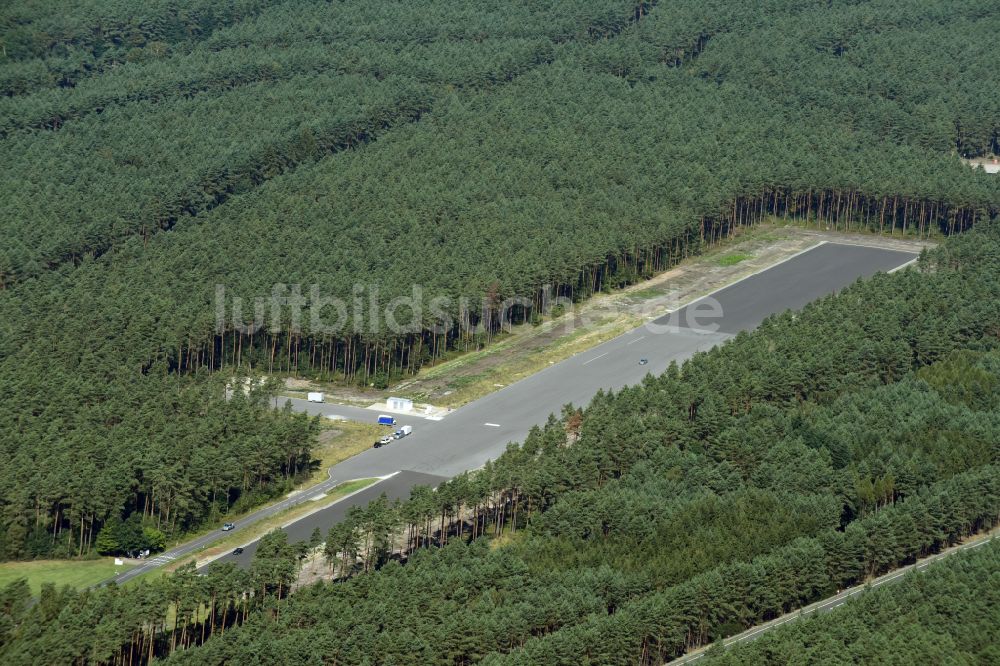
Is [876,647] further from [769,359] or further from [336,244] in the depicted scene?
[336,244]

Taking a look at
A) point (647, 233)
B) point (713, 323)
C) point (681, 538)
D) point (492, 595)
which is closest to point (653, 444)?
point (681, 538)

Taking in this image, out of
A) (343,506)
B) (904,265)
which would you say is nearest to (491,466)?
(343,506)

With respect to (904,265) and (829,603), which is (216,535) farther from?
(904,265)

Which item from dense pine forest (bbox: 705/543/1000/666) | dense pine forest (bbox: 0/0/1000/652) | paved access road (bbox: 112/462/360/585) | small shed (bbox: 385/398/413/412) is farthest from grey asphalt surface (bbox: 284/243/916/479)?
dense pine forest (bbox: 705/543/1000/666)

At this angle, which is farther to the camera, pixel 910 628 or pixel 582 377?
pixel 582 377

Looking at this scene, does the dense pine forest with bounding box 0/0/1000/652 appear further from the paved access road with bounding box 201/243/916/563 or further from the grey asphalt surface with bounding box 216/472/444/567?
the paved access road with bounding box 201/243/916/563

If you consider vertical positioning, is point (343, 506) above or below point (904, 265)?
below

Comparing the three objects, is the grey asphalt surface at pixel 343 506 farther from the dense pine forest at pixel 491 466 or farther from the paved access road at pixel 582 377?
the dense pine forest at pixel 491 466
